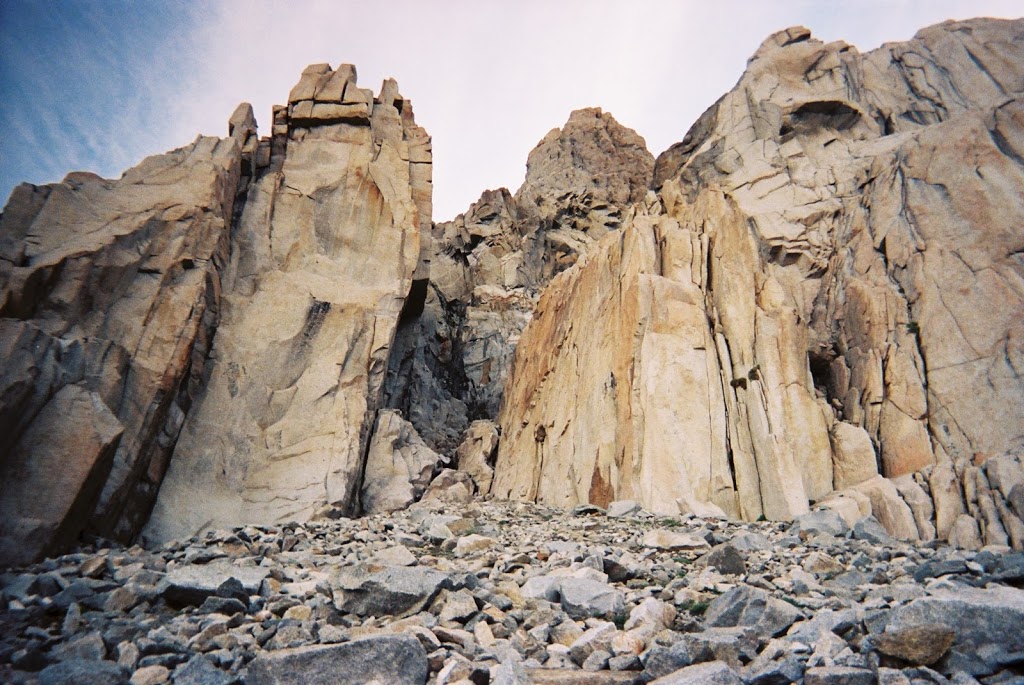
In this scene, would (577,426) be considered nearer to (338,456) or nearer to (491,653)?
(338,456)

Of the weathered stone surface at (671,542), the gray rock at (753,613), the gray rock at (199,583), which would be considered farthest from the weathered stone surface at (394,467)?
the gray rock at (753,613)

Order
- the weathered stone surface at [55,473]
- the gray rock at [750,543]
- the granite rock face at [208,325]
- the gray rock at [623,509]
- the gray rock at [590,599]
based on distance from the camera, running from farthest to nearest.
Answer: the gray rock at [623,509] < the granite rock face at [208,325] < the gray rock at [750,543] < the weathered stone surface at [55,473] < the gray rock at [590,599]

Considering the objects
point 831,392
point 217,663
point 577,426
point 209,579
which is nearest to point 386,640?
point 217,663

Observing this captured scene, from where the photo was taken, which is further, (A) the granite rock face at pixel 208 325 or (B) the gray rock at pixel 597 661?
(A) the granite rock face at pixel 208 325

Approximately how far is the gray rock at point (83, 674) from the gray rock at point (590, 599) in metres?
3.79

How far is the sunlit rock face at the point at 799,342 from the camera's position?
614 inches

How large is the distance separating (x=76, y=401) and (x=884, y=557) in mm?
14211

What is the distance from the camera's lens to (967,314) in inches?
687

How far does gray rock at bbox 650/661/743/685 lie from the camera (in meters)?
3.64

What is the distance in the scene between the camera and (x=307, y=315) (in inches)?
688

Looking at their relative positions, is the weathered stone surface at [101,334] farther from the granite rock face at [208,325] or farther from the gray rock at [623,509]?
the gray rock at [623,509]

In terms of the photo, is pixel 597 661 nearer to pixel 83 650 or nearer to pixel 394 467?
pixel 83 650

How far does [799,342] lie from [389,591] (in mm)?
16452

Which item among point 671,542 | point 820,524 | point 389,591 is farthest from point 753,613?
point 820,524
